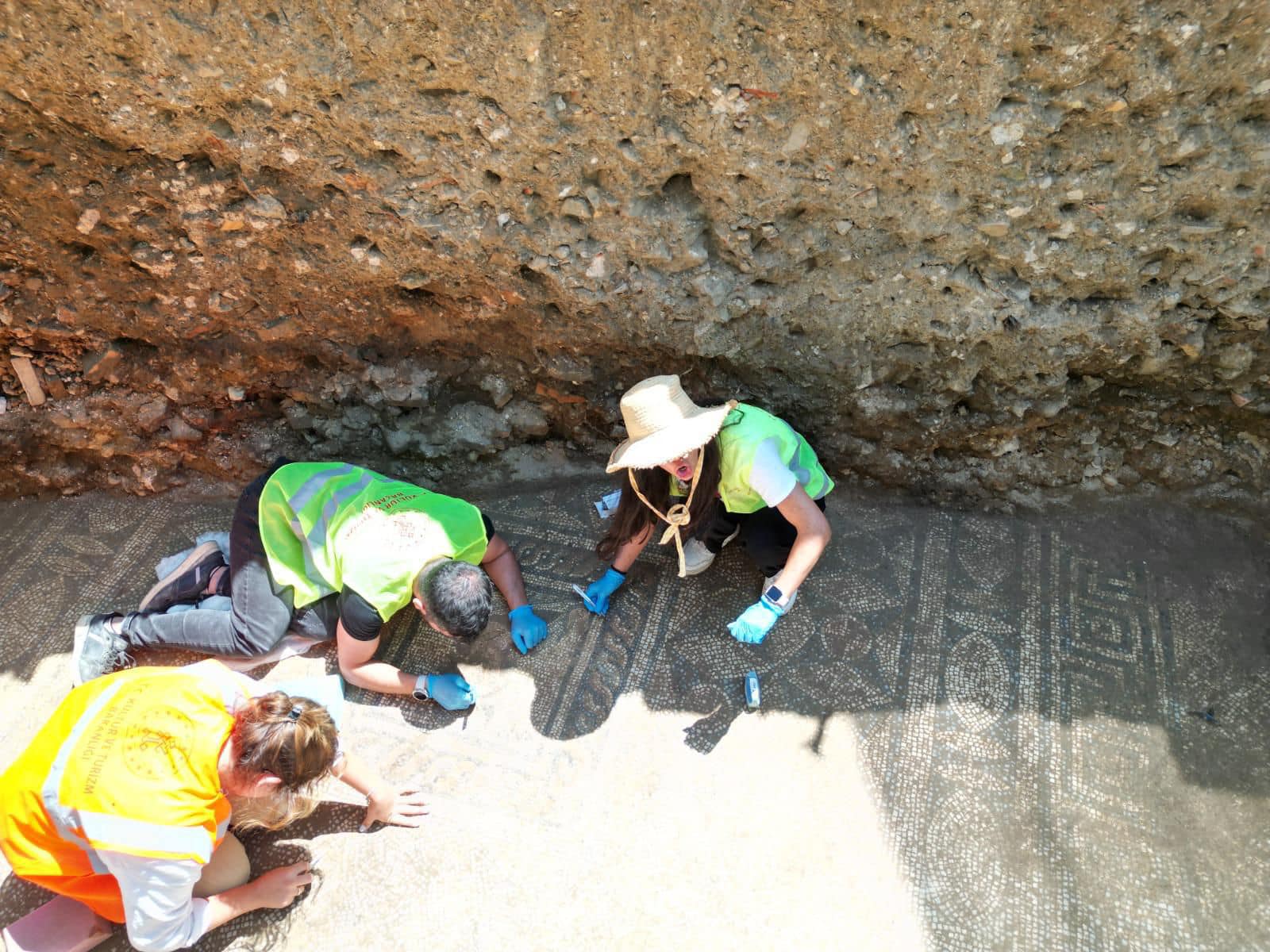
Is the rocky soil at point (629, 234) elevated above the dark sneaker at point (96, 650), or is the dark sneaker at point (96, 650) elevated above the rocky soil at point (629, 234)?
the rocky soil at point (629, 234)

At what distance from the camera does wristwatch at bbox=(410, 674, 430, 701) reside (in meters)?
2.78

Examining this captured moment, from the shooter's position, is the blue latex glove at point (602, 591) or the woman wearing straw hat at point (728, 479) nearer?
the woman wearing straw hat at point (728, 479)

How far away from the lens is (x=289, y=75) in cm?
249

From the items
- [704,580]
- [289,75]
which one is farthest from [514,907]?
[289,75]

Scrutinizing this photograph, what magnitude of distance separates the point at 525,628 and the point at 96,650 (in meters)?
1.32

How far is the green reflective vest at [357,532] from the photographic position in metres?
2.67

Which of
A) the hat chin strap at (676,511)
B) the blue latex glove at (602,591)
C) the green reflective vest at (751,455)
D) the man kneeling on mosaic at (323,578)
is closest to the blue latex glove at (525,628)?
the man kneeling on mosaic at (323,578)

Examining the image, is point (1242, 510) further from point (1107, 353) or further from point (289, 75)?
point (289, 75)

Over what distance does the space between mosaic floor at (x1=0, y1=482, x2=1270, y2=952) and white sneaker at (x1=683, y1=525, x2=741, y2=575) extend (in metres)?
0.06

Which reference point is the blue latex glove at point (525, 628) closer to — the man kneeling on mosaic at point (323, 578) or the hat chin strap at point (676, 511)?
the man kneeling on mosaic at point (323, 578)

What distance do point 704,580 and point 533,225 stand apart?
50.8 inches

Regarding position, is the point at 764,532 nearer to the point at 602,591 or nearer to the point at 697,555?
the point at 697,555

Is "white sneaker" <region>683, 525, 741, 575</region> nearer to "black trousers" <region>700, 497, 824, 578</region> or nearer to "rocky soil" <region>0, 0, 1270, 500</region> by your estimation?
"black trousers" <region>700, 497, 824, 578</region>

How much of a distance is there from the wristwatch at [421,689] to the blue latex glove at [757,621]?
37.1 inches
